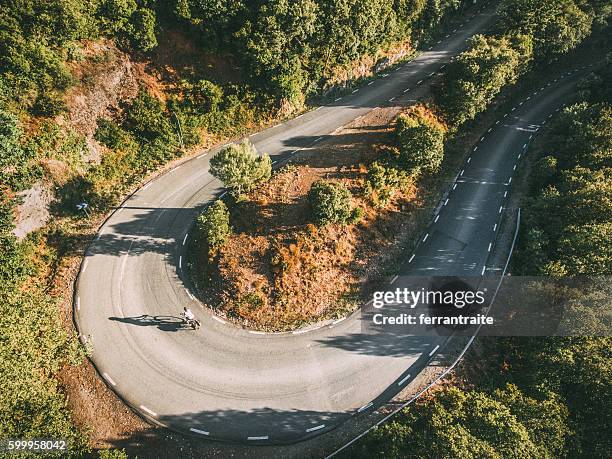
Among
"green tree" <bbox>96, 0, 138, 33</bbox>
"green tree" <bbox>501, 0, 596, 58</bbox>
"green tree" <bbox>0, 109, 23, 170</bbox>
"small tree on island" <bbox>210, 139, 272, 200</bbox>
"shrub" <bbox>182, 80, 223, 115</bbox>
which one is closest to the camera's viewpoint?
"green tree" <bbox>0, 109, 23, 170</bbox>

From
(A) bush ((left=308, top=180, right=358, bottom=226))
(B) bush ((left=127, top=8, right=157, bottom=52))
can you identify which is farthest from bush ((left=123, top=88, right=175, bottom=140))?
(A) bush ((left=308, top=180, right=358, bottom=226))

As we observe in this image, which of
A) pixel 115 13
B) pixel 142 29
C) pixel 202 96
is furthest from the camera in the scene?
pixel 202 96

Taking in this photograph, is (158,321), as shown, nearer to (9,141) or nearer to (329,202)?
(329,202)

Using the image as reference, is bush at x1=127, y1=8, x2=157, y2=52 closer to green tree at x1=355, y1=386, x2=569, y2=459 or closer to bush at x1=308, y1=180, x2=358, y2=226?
bush at x1=308, y1=180, x2=358, y2=226

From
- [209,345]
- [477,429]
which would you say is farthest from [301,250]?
[477,429]

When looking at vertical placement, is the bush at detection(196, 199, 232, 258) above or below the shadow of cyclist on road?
above

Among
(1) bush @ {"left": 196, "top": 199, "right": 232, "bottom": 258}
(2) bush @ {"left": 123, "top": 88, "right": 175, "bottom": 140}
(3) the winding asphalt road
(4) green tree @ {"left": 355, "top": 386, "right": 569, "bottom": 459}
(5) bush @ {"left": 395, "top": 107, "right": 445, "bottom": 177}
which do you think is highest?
(2) bush @ {"left": 123, "top": 88, "right": 175, "bottom": 140}
